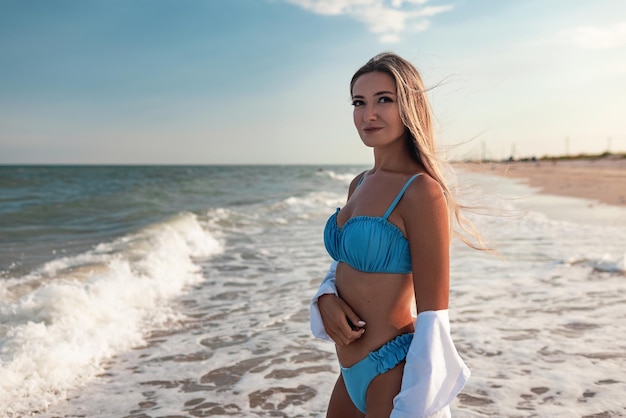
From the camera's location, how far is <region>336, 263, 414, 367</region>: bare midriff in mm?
2055

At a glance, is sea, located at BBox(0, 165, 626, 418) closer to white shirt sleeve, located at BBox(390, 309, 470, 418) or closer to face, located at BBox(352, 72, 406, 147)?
face, located at BBox(352, 72, 406, 147)

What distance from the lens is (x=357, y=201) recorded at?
2.22 meters

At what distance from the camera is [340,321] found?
2092 mm

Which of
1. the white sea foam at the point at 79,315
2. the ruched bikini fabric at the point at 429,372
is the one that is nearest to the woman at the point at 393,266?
the ruched bikini fabric at the point at 429,372

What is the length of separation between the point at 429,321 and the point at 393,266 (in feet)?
0.88

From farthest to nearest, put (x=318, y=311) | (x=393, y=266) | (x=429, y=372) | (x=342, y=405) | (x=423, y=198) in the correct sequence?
(x=342, y=405) → (x=318, y=311) → (x=393, y=266) → (x=423, y=198) → (x=429, y=372)

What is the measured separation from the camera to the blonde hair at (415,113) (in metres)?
2.09

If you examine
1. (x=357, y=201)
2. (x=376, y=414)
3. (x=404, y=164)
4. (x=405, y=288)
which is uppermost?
(x=404, y=164)

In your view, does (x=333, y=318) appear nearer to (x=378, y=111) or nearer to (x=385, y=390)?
(x=385, y=390)

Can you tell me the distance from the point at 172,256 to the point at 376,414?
8.79 m

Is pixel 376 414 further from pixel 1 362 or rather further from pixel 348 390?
pixel 1 362

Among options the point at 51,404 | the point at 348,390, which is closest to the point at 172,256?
the point at 51,404

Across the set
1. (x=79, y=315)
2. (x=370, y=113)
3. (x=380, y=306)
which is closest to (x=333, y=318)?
(x=380, y=306)

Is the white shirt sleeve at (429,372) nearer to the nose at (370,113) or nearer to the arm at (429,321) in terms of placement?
the arm at (429,321)
